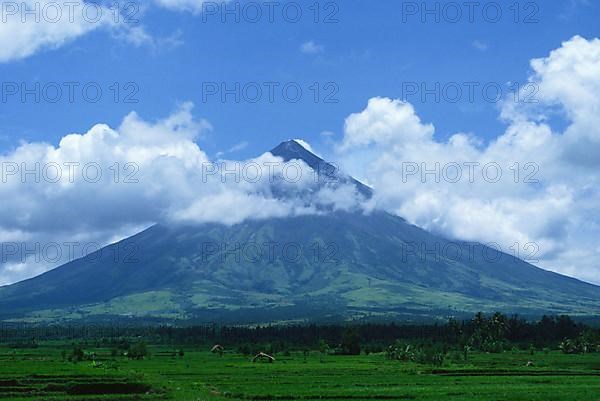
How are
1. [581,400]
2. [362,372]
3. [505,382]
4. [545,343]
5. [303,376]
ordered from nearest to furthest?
1. [581,400]
2. [505,382]
3. [303,376]
4. [362,372]
5. [545,343]

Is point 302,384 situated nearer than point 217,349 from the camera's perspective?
Yes

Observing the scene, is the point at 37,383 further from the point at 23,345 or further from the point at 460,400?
the point at 23,345

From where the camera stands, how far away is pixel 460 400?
51344mm

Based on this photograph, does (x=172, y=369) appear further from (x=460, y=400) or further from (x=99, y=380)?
(x=460, y=400)

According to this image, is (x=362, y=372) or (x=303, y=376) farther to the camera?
(x=362, y=372)

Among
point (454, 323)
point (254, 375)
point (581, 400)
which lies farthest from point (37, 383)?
point (454, 323)

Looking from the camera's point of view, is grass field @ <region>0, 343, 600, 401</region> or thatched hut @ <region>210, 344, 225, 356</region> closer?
grass field @ <region>0, 343, 600, 401</region>

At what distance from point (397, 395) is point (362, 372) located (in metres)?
27.5

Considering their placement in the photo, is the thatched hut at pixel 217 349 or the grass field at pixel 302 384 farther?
the thatched hut at pixel 217 349

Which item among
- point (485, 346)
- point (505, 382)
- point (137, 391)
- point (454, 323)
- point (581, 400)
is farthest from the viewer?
point (454, 323)

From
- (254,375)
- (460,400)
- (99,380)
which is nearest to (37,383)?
(99,380)

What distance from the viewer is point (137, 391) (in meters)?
55.3

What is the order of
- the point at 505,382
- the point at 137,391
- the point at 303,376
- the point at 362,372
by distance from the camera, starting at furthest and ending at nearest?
1. the point at 362,372
2. the point at 303,376
3. the point at 505,382
4. the point at 137,391

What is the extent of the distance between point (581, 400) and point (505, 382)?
18602 millimetres
